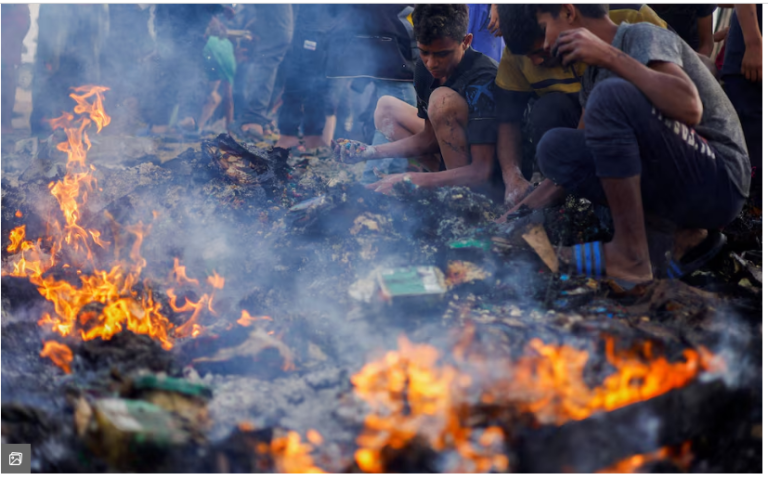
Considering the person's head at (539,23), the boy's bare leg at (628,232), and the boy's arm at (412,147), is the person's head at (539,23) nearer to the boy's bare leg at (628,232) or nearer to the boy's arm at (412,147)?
the boy's bare leg at (628,232)

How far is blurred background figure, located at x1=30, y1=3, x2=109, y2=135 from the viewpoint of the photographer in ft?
18.4

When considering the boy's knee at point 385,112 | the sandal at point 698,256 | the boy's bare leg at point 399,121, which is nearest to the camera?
the sandal at point 698,256

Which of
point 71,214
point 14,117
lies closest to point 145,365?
point 71,214

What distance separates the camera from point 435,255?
9.10 ft

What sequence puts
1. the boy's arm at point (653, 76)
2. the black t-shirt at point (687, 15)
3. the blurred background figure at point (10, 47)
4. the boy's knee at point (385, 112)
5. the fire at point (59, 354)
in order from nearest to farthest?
the fire at point (59, 354) < the boy's arm at point (653, 76) < the black t-shirt at point (687, 15) < the boy's knee at point (385, 112) < the blurred background figure at point (10, 47)

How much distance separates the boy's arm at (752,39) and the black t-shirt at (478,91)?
4.50 feet

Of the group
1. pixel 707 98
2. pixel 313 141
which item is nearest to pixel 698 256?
pixel 707 98

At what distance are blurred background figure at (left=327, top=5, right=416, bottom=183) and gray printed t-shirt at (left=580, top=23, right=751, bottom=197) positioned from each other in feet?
7.78

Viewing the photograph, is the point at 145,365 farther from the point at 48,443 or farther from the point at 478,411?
the point at 478,411

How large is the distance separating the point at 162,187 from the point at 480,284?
7.21ft

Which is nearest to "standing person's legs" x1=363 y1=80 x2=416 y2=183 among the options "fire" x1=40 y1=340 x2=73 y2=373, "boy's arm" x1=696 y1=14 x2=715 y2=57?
"boy's arm" x1=696 y1=14 x2=715 y2=57

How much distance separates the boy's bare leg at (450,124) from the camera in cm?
342

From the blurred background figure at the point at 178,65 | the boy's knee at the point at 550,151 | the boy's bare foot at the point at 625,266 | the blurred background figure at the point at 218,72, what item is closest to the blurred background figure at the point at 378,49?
the blurred background figure at the point at 178,65

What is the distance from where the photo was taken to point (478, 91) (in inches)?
132
